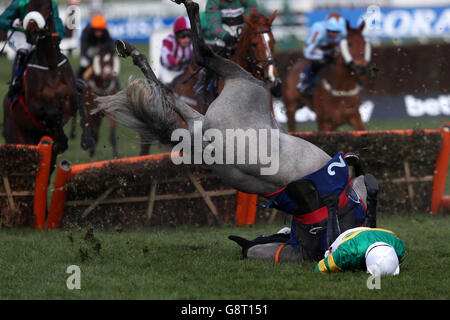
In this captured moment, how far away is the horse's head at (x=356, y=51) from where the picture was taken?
487 inches

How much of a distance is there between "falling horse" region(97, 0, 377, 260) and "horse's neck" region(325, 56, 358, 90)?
22.7 feet

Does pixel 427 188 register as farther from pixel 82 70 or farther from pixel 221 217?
pixel 82 70

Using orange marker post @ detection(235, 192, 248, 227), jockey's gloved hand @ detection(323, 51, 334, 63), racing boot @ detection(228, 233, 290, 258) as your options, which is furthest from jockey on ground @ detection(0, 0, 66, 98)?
jockey's gloved hand @ detection(323, 51, 334, 63)

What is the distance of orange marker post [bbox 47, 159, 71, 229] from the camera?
7453 mm

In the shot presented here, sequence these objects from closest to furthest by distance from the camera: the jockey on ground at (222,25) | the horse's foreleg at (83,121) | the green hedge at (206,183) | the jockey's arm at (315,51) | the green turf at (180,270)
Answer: the green turf at (180,270)
the green hedge at (206,183)
the horse's foreleg at (83,121)
the jockey on ground at (222,25)
the jockey's arm at (315,51)

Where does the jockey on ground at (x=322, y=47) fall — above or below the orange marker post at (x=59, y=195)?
above

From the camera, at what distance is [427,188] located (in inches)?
336

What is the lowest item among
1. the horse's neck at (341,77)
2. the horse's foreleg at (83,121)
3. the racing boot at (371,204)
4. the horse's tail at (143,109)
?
the racing boot at (371,204)

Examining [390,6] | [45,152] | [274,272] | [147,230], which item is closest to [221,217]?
[147,230]

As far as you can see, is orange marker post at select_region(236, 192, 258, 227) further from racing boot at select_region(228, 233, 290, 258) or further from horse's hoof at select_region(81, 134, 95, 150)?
horse's hoof at select_region(81, 134, 95, 150)

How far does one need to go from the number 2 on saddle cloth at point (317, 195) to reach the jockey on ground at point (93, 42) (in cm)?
959

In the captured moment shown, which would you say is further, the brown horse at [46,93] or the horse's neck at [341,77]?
the horse's neck at [341,77]

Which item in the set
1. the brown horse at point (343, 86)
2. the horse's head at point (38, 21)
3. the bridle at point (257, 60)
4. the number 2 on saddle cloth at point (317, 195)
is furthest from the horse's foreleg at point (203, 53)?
the brown horse at point (343, 86)

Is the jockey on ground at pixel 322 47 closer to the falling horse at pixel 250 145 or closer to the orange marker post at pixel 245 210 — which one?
the orange marker post at pixel 245 210
